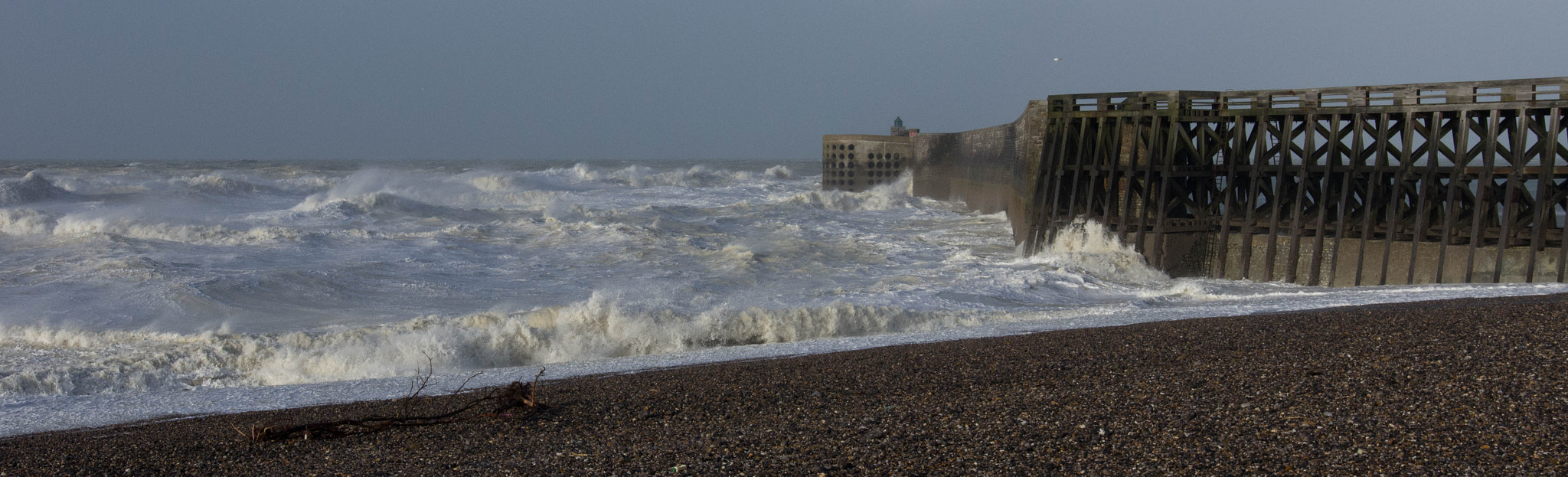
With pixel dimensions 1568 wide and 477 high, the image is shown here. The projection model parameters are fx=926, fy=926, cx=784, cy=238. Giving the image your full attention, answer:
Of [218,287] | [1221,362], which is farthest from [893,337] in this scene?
[218,287]

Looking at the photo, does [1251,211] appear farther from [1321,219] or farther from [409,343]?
[409,343]

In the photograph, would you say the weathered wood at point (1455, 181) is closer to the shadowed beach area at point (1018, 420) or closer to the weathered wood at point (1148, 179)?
the weathered wood at point (1148, 179)

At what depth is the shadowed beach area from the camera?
3586 millimetres

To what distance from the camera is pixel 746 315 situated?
358 inches

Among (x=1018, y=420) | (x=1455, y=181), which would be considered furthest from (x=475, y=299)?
(x=1455, y=181)

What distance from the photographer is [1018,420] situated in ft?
13.7

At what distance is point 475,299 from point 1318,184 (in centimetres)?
1104

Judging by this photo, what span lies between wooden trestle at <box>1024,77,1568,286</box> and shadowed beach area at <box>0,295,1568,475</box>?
18.1 feet

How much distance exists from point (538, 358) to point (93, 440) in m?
3.75

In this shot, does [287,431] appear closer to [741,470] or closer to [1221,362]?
[741,470]

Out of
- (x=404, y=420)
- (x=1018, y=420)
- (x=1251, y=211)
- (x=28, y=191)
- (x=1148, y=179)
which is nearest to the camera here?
(x=1018, y=420)

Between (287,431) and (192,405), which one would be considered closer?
(287,431)

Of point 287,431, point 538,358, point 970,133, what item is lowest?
point 538,358

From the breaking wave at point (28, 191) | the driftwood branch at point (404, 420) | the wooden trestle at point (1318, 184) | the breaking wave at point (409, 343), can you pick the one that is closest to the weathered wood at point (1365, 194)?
the wooden trestle at point (1318, 184)
